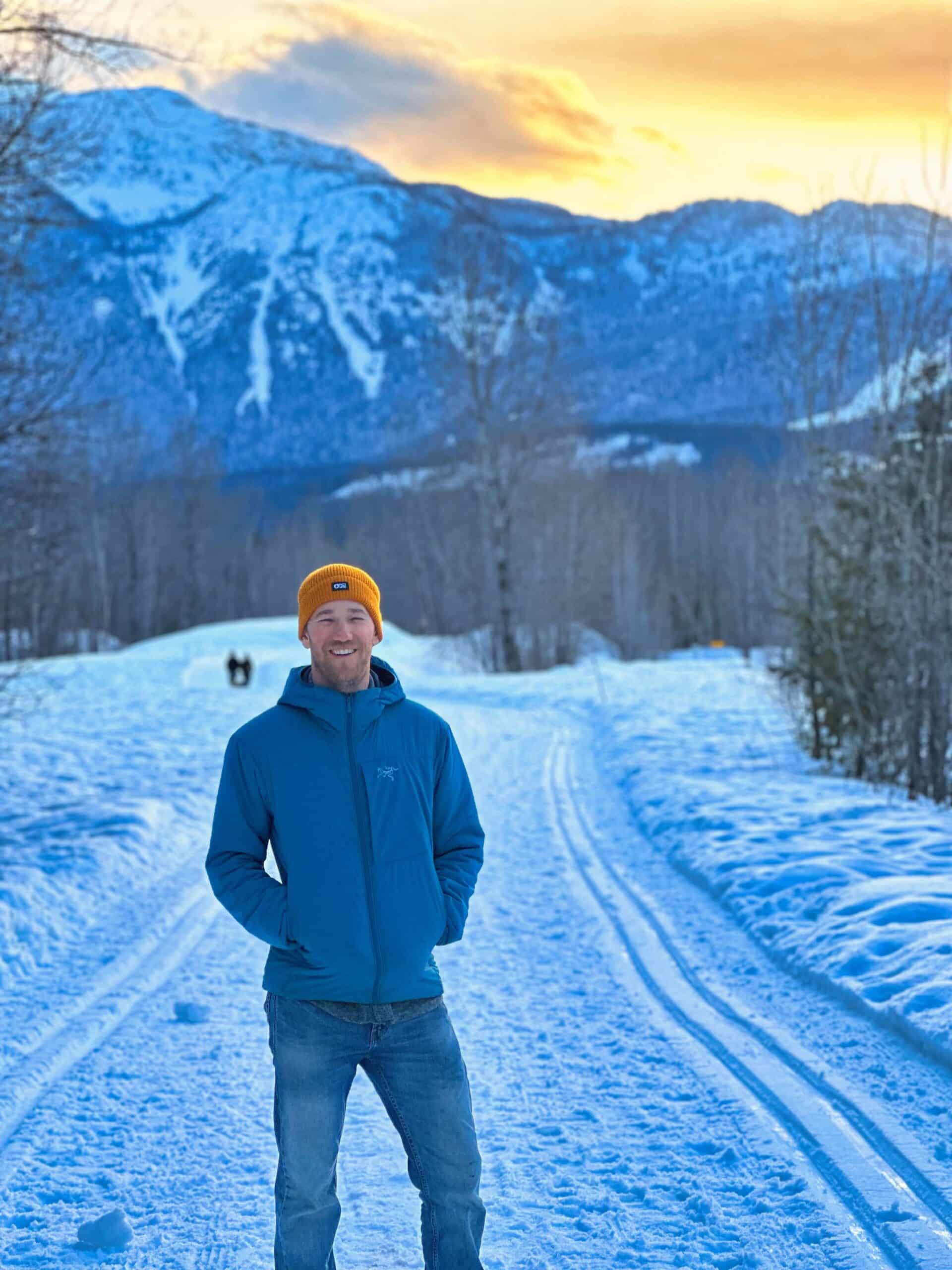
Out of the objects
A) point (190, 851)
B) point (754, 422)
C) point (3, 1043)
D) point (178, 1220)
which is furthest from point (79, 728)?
point (178, 1220)

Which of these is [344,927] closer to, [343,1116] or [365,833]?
[365,833]

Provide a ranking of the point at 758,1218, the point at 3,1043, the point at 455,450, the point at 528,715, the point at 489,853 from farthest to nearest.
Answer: the point at 455,450 → the point at 528,715 → the point at 489,853 → the point at 3,1043 → the point at 758,1218

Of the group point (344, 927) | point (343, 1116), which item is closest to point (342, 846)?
point (344, 927)

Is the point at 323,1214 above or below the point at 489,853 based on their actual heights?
above

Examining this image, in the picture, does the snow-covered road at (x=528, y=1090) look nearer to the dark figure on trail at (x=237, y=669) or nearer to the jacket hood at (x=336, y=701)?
the jacket hood at (x=336, y=701)

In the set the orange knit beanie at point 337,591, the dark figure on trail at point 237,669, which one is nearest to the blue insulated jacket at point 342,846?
the orange knit beanie at point 337,591

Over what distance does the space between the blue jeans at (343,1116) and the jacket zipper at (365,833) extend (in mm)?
147

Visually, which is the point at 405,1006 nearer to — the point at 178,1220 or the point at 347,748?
the point at 347,748

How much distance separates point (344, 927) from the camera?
271 centimetres

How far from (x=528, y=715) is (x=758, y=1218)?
54.6 ft

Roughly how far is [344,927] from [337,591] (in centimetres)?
81

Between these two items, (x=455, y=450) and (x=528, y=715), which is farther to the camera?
(x=455, y=450)

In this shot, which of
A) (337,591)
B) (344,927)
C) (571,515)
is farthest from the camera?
(571,515)

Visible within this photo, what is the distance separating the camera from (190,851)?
9539 mm
